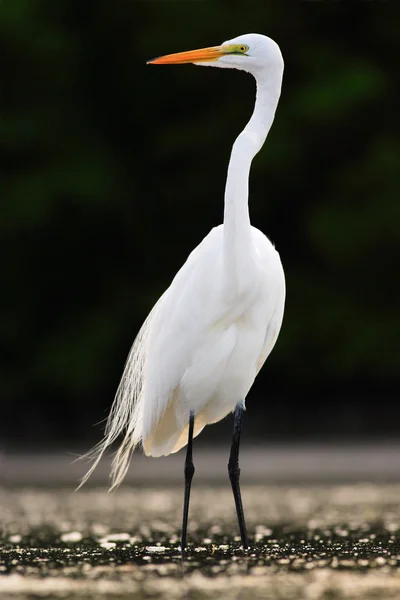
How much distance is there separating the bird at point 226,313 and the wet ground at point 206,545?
1.44 ft

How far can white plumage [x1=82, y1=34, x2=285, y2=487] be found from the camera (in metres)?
5.77

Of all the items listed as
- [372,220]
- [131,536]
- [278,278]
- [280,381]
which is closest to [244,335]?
[278,278]

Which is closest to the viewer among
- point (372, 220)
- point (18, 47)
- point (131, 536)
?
point (131, 536)

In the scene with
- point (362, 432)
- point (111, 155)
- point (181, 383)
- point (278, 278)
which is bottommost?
→ point (362, 432)

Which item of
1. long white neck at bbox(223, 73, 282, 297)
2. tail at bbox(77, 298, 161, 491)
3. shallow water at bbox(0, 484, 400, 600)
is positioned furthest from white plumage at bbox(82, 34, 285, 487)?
shallow water at bbox(0, 484, 400, 600)

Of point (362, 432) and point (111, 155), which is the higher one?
point (111, 155)

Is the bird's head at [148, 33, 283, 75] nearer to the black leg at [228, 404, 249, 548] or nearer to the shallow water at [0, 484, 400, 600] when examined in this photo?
the black leg at [228, 404, 249, 548]

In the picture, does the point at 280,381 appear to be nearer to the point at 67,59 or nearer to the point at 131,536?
the point at 67,59

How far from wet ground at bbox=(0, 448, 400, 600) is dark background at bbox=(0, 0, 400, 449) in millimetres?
6011

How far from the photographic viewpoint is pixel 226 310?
581 centimetres

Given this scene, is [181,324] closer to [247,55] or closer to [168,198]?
[247,55]

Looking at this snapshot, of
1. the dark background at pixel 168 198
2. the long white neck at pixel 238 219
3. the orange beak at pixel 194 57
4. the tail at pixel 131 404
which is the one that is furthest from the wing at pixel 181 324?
the dark background at pixel 168 198

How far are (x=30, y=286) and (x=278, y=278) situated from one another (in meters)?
11.7

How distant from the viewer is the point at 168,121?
17.2 metres
